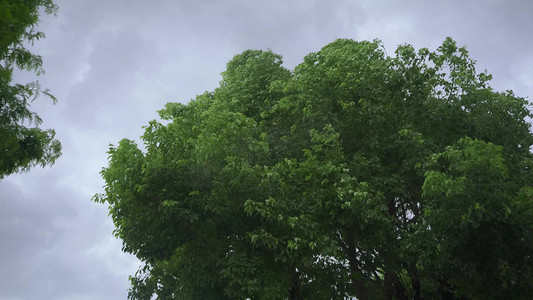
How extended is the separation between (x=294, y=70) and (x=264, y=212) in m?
9.88

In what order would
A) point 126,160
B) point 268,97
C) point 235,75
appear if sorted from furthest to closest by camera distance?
point 235,75
point 268,97
point 126,160

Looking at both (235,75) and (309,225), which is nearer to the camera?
(309,225)

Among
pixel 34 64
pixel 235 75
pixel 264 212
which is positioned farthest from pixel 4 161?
pixel 235 75

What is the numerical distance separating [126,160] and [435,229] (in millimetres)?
10725

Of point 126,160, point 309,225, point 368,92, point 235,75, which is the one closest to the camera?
point 309,225

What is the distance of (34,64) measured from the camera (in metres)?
18.8

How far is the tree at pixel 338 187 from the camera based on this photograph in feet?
59.7

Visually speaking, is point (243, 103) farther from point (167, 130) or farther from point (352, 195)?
point (352, 195)

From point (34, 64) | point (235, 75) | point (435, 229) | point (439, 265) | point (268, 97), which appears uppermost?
point (235, 75)

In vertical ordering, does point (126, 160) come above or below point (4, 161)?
above

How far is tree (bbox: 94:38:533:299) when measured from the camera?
59.7 ft

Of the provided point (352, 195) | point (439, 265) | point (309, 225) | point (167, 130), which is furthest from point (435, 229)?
point (167, 130)

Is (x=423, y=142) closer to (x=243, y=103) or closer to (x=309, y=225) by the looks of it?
(x=309, y=225)

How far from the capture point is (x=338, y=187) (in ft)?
62.9
